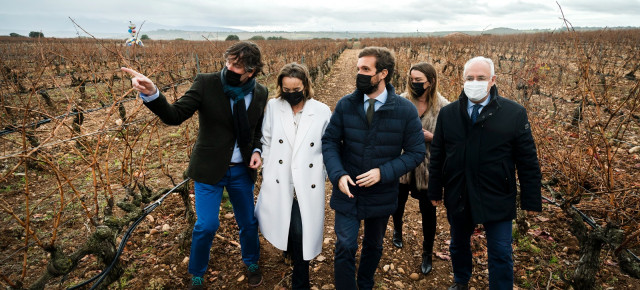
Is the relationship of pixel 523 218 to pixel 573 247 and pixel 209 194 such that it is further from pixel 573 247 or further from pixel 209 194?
pixel 209 194

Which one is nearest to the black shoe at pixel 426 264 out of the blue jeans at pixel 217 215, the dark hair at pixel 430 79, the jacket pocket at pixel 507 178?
the jacket pocket at pixel 507 178

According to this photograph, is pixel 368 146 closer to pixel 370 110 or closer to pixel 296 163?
pixel 370 110

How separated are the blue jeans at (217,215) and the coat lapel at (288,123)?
46 centimetres

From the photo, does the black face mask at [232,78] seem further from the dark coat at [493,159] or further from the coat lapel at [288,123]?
the dark coat at [493,159]

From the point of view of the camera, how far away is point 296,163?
7.84ft

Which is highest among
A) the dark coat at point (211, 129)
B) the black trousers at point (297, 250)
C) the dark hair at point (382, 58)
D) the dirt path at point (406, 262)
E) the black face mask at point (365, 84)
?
the dark hair at point (382, 58)

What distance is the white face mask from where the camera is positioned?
2.18 metres

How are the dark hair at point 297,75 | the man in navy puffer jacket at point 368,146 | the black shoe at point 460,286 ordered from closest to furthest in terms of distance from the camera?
the man in navy puffer jacket at point 368,146 → the dark hair at point 297,75 → the black shoe at point 460,286

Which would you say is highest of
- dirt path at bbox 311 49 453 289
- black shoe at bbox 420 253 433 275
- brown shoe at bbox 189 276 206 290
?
brown shoe at bbox 189 276 206 290

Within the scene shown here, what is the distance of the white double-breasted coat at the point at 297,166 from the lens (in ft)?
7.86

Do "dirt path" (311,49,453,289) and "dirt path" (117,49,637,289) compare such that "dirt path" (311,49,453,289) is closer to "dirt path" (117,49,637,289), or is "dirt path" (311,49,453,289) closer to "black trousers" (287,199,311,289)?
"dirt path" (117,49,637,289)

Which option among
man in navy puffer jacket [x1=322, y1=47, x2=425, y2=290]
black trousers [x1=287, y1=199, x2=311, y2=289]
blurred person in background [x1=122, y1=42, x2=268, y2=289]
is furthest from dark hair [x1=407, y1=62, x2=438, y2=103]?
black trousers [x1=287, y1=199, x2=311, y2=289]

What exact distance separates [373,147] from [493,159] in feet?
2.64

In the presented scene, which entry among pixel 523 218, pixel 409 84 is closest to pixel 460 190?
pixel 409 84
